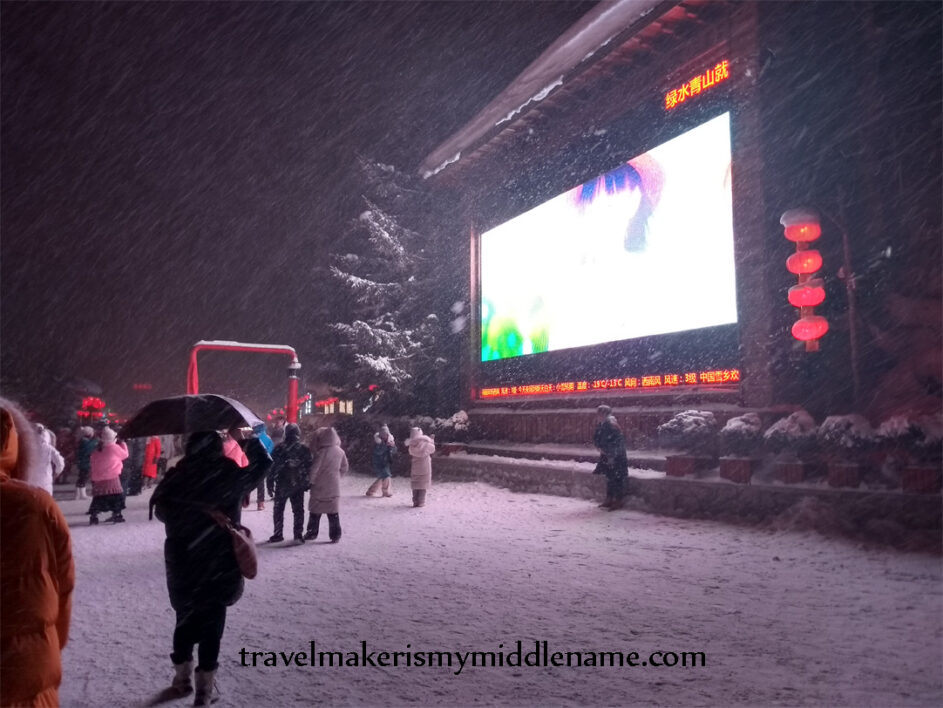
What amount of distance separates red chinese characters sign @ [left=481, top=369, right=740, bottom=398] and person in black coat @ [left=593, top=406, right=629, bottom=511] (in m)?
3.44

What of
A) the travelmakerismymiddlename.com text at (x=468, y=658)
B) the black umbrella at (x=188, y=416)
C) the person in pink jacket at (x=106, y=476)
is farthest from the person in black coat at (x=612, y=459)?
the person in pink jacket at (x=106, y=476)

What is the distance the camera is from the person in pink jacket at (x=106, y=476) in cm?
1091

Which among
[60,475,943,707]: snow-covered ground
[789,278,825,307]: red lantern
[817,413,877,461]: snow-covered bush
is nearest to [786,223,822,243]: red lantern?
[789,278,825,307]: red lantern

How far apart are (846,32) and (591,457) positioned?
400 inches

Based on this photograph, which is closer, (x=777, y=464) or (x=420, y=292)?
(x=777, y=464)

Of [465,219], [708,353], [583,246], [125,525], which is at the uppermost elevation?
[465,219]

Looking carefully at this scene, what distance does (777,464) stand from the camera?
934 centimetres

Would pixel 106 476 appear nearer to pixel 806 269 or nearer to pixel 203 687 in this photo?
pixel 203 687

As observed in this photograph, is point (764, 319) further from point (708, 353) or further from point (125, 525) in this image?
point (125, 525)

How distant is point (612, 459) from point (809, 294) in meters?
4.31

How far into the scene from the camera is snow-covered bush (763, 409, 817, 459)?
936 centimetres

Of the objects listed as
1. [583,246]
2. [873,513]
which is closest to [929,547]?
[873,513]

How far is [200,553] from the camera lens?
3.88m

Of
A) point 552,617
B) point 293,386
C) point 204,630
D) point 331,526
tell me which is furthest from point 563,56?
point 204,630
